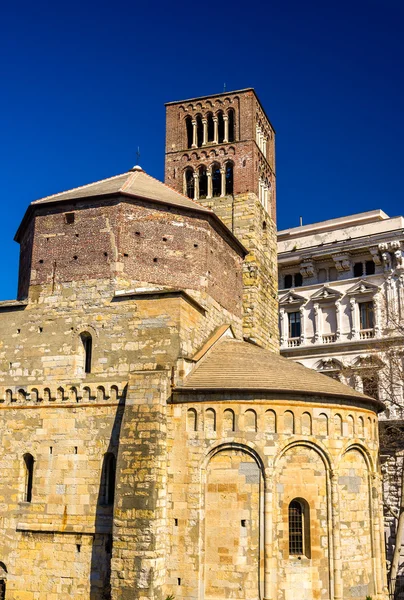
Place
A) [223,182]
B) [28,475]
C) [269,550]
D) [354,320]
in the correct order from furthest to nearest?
[354,320] → [223,182] → [28,475] → [269,550]

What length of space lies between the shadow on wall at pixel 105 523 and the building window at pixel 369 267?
21.5m

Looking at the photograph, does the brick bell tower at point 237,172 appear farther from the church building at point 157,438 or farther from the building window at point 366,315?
the building window at point 366,315

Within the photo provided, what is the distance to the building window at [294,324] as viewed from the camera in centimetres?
3903

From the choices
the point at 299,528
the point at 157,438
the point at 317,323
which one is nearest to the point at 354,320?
the point at 317,323

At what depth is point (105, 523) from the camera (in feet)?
62.2

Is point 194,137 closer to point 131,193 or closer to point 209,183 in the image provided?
point 209,183

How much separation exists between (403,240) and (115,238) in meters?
19.9

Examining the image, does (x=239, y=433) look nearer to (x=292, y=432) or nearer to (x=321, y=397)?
(x=292, y=432)

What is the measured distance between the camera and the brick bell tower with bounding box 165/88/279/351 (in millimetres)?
29469

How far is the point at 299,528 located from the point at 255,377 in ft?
14.8

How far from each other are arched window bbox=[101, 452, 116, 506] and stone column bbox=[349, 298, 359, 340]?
791 inches

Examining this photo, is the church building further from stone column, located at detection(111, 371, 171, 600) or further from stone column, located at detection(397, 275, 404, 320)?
stone column, located at detection(397, 275, 404, 320)

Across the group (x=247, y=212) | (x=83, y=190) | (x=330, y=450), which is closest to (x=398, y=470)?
(x=330, y=450)

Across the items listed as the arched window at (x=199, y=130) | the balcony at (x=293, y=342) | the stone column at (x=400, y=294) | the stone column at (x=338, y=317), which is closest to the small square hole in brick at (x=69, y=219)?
the arched window at (x=199, y=130)
